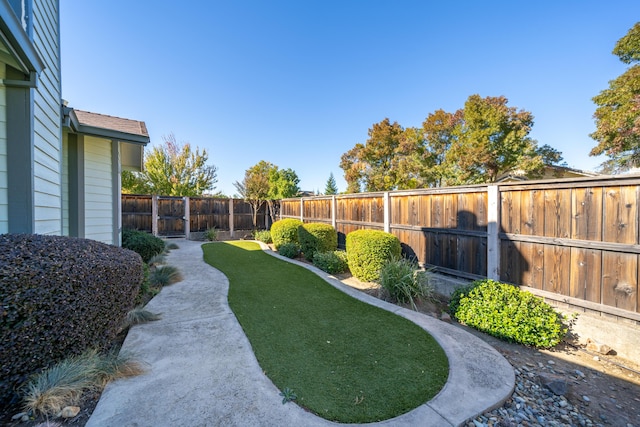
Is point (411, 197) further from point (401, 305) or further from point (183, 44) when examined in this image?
point (183, 44)

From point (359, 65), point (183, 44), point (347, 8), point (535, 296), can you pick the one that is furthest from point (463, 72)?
point (183, 44)

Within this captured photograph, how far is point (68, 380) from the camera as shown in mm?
1851

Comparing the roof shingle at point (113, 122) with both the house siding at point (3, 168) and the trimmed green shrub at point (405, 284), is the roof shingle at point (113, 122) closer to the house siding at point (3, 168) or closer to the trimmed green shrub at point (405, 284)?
the house siding at point (3, 168)

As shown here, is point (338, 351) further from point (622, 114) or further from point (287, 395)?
point (622, 114)

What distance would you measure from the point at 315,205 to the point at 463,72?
24.6 ft

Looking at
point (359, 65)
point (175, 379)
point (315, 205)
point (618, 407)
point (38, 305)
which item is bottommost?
point (618, 407)

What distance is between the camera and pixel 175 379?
2295mm

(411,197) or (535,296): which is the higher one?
(411,197)

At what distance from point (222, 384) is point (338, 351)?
130 cm

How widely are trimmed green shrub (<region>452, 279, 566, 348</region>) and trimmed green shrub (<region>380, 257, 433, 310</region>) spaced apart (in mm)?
758

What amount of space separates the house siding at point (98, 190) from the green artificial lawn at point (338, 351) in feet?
9.87

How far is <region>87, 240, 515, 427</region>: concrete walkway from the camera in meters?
1.86

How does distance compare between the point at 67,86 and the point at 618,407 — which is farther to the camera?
the point at 67,86

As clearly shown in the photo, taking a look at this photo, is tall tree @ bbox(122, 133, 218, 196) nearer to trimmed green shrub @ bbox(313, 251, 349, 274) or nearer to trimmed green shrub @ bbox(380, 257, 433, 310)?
trimmed green shrub @ bbox(313, 251, 349, 274)
